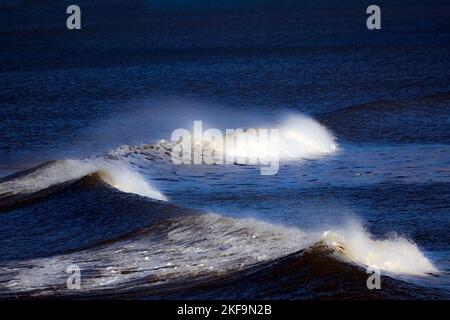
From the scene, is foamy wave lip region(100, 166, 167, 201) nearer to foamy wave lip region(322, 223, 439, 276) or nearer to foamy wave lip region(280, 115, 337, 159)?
foamy wave lip region(280, 115, 337, 159)

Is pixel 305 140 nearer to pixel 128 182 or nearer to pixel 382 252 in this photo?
pixel 128 182

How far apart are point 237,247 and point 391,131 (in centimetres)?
1530

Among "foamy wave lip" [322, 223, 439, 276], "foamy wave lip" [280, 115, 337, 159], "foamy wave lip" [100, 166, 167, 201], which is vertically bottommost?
"foamy wave lip" [322, 223, 439, 276]

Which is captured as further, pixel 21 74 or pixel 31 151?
pixel 21 74

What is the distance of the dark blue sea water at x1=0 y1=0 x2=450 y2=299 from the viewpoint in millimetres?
12516

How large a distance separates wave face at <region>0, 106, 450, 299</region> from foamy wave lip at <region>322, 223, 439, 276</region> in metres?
0.03

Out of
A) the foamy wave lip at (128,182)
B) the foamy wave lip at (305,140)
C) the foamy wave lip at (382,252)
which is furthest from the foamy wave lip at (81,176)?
the foamy wave lip at (382,252)

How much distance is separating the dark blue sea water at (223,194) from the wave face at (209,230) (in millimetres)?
40

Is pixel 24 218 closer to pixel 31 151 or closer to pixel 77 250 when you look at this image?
pixel 77 250

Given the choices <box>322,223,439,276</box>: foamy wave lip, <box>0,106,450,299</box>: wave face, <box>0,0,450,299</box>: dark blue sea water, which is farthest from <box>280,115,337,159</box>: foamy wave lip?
<box>322,223,439,276</box>: foamy wave lip

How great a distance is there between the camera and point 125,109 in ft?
128

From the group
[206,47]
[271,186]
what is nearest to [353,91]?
[271,186]

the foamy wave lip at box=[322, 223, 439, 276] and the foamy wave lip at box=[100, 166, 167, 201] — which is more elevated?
the foamy wave lip at box=[100, 166, 167, 201]

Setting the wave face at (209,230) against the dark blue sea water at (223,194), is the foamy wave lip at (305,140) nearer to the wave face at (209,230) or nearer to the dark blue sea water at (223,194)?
the dark blue sea water at (223,194)
